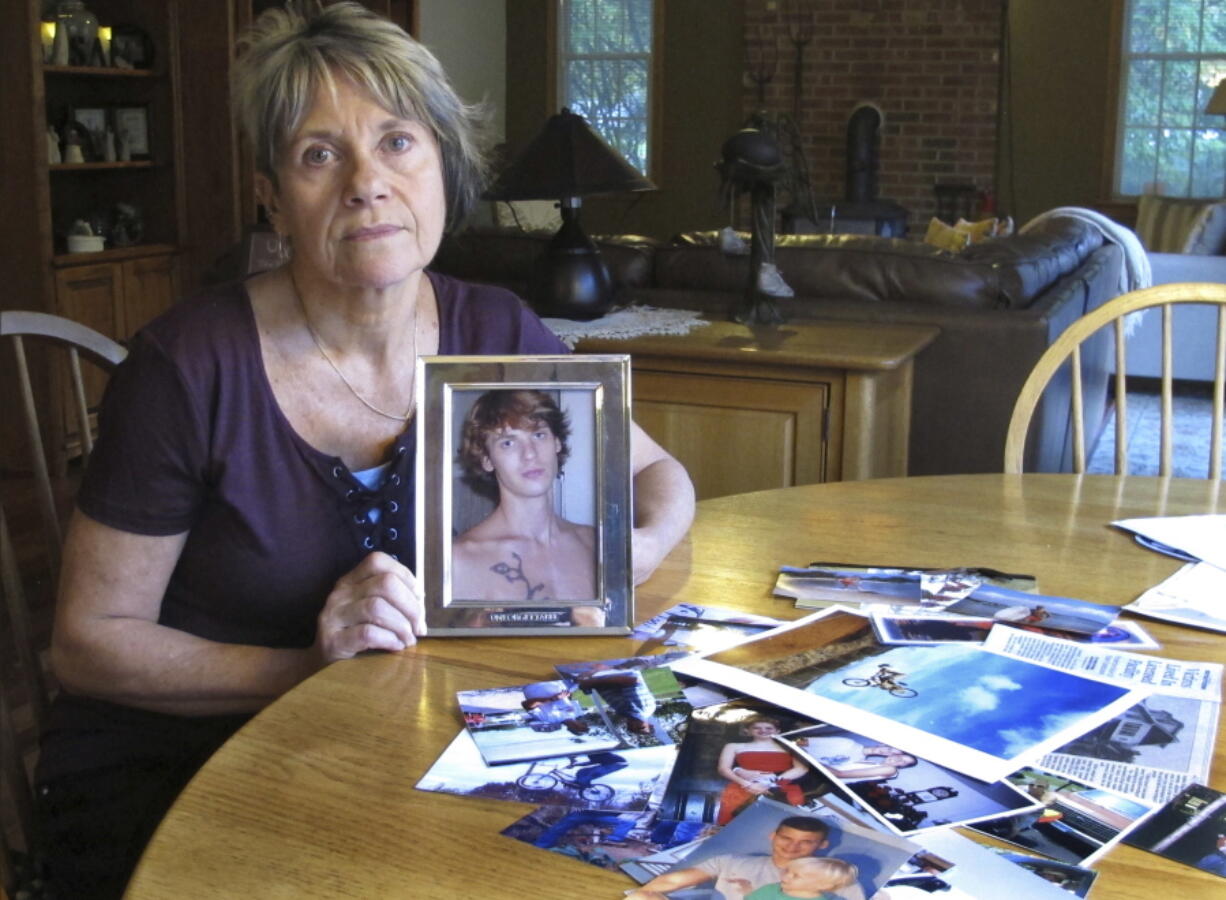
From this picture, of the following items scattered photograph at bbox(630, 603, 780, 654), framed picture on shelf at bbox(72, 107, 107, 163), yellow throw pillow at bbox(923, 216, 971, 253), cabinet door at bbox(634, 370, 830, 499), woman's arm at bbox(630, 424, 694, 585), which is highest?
framed picture on shelf at bbox(72, 107, 107, 163)

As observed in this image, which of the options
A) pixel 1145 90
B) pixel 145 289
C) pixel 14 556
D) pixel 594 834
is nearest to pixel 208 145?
pixel 145 289

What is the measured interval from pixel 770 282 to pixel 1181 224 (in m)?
4.86

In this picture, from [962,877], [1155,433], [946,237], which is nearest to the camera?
[962,877]

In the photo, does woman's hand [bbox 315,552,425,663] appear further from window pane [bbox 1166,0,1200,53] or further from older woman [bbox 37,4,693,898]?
window pane [bbox 1166,0,1200,53]

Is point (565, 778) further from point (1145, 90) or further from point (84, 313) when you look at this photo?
point (1145, 90)

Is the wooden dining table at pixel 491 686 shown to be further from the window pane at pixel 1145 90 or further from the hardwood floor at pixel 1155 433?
the window pane at pixel 1145 90

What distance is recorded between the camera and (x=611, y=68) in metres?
9.09

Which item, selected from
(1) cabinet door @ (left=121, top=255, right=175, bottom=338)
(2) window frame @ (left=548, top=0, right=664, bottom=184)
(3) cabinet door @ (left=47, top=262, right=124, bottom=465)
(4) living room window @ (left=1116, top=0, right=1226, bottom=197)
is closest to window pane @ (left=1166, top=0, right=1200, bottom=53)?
(4) living room window @ (left=1116, top=0, right=1226, bottom=197)

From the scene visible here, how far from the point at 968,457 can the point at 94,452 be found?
8.17 feet

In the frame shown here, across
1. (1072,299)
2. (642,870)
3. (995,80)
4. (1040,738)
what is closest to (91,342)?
(642,870)

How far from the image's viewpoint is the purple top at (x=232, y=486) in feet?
4.36

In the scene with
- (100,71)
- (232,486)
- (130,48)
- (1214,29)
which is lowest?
(232,486)

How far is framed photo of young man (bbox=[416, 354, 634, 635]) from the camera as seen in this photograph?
122 centimetres

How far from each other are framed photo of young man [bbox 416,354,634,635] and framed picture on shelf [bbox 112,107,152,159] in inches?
186
